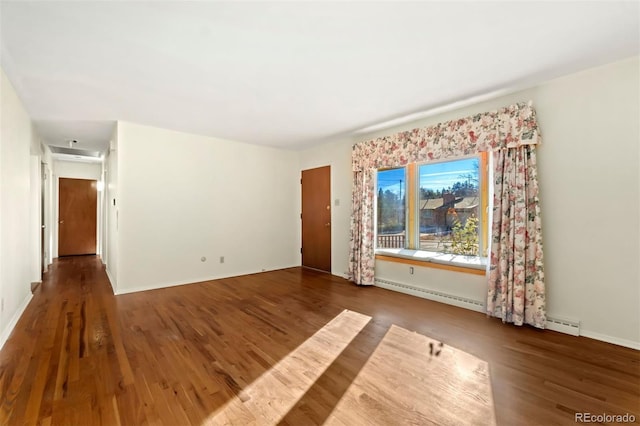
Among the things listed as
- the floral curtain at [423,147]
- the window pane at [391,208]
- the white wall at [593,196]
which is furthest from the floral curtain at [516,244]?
the window pane at [391,208]

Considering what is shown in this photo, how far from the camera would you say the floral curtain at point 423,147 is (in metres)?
3.02

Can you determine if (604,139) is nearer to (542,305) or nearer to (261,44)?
(542,305)

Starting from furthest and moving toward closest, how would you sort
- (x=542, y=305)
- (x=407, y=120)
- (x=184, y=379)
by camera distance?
(x=407, y=120)
(x=542, y=305)
(x=184, y=379)

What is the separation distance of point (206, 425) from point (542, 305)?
10.4 ft

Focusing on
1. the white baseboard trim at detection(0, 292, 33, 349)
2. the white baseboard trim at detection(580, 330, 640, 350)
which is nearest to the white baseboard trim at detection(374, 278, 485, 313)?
the white baseboard trim at detection(580, 330, 640, 350)

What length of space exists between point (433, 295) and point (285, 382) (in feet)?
8.47

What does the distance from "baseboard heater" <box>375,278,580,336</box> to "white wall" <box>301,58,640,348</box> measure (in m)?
0.07

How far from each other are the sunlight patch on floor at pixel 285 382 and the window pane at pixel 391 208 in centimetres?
212

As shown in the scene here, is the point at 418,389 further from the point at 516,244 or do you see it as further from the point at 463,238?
the point at 463,238

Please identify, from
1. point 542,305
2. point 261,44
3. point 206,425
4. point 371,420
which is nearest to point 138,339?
point 206,425

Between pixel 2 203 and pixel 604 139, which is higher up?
pixel 604 139

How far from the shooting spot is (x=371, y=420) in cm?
164

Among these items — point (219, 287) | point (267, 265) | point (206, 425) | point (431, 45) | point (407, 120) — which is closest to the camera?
point (206, 425)

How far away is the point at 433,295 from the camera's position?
3.85m
